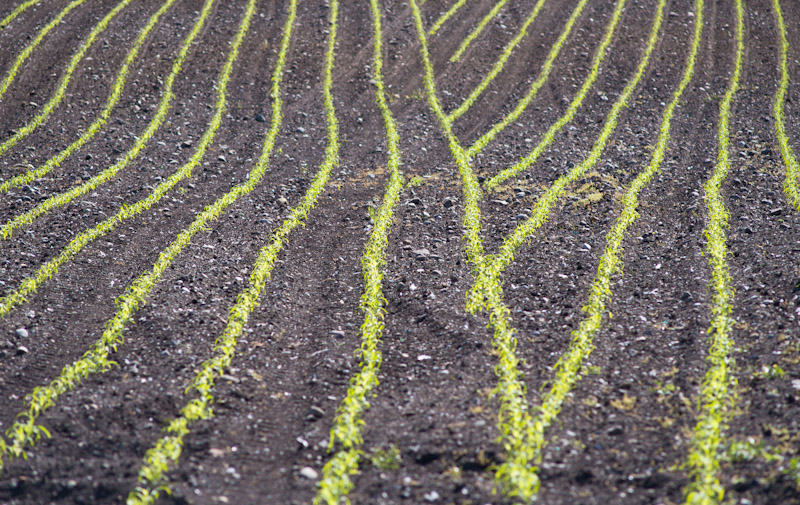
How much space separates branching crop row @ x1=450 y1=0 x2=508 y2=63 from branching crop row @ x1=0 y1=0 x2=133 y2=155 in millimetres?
9795

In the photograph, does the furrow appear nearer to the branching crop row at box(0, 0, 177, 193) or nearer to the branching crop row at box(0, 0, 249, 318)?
the branching crop row at box(0, 0, 249, 318)

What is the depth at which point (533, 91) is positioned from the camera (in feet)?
54.0

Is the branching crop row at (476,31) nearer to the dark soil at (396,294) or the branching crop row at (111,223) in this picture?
the dark soil at (396,294)

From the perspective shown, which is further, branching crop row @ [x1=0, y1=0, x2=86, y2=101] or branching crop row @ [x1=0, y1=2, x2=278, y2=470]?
branching crop row @ [x1=0, y1=0, x2=86, y2=101]

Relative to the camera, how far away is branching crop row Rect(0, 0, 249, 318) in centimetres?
809

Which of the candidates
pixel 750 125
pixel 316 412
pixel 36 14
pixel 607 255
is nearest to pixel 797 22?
pixel 750 125

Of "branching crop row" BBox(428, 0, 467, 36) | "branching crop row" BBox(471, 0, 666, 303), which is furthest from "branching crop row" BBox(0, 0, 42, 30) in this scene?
"branching crop row" BBox(471, 0, 666, 303)

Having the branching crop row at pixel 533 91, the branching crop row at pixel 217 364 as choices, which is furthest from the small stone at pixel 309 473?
the branching crop row at pixel 533 91

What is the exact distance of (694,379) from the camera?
6.48 m

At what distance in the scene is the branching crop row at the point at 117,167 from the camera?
32.9 ft

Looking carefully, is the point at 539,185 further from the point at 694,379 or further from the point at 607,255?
the point at 694,379

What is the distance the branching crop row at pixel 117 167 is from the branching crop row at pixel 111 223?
105 cm

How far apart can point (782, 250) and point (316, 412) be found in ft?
21.8

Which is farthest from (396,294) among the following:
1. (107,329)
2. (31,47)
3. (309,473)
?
(31,47)
